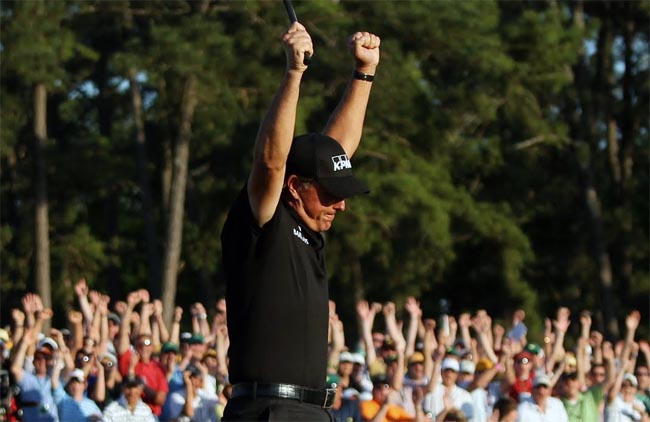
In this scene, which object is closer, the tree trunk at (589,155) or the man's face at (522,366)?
→ the man's face at (522,366)

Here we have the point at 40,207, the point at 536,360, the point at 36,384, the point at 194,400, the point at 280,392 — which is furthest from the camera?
the point at 40,207

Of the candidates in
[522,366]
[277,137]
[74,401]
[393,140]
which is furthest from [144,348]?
[393,140]

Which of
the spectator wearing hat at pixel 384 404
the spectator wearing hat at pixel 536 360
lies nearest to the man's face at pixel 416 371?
the spectator wearing hat at pixel 384 404

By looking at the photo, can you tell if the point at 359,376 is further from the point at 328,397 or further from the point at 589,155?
the point at 589,155

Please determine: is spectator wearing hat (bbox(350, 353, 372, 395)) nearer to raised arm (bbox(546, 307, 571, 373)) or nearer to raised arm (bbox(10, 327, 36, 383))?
raised arm (bbox(546, 307, 571, 373))

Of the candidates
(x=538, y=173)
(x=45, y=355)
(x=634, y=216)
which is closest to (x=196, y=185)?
(x=538, y=173)

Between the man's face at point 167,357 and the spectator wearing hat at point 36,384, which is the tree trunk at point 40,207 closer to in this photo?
the man's face at point 167,357

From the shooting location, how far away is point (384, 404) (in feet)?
34.5

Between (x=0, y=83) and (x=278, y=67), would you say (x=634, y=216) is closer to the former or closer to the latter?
(x=278, y=67)

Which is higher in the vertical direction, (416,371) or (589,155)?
(589,155)

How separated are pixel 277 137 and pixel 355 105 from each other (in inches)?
39.0

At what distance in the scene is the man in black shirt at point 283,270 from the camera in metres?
4.56

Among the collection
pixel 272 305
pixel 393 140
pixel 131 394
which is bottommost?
pixel 131 394

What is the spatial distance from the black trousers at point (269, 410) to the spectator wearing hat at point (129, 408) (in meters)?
5.82
